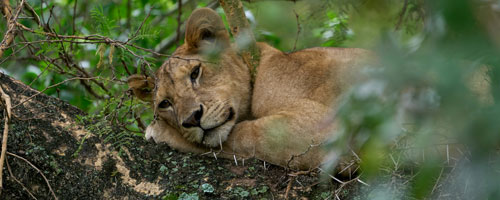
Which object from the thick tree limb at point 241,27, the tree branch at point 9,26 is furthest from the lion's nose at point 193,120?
the tree branch at point 9,26

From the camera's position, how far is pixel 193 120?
4.10m

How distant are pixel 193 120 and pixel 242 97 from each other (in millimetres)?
585

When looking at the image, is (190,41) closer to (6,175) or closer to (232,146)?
(232,146)

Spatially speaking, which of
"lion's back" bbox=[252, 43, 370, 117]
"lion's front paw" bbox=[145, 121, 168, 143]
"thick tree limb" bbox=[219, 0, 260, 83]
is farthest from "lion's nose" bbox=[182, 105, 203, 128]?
"thick tree limb" bbox=[219, 0, 260, 83]

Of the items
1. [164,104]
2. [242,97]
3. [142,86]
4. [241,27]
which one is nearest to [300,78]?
[242,97]

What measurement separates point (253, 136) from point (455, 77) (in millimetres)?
2881

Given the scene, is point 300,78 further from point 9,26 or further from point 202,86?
point 9,26

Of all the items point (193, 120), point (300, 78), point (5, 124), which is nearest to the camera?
point (5, 124)

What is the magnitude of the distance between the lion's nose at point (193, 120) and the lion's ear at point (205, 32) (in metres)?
0.75

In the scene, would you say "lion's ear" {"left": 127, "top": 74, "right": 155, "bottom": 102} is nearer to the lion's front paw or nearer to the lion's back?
the lion's front paw

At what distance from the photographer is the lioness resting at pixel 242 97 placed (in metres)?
3.83

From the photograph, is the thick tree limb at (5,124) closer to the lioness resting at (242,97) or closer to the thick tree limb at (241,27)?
the lioness resting at (242,97)

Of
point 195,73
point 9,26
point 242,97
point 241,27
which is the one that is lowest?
point 242,97

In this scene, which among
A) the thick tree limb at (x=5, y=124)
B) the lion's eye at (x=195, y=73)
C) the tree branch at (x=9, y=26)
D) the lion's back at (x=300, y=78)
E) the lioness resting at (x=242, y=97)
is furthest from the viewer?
the lion's eye at (x=195, y=73)
